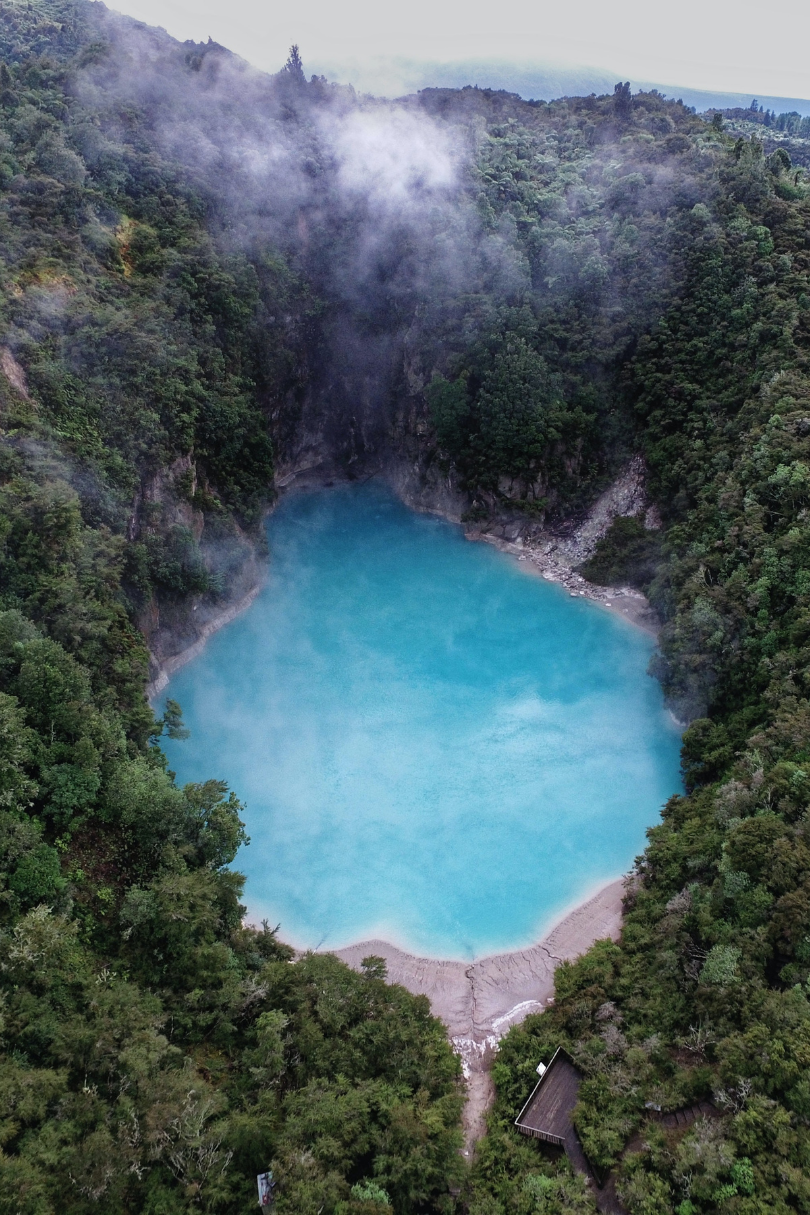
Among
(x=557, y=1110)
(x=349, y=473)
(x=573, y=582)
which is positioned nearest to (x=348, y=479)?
(x=349, y=473)

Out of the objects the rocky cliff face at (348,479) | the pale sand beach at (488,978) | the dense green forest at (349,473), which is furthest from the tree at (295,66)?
the pale sand beach at (488,978)

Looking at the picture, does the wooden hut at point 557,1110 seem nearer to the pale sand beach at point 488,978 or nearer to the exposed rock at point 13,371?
the pale sand beach at point 488,978

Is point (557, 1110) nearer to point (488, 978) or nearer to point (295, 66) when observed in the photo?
point (488, 978)

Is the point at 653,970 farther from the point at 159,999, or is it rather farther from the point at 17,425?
the point at 17,425

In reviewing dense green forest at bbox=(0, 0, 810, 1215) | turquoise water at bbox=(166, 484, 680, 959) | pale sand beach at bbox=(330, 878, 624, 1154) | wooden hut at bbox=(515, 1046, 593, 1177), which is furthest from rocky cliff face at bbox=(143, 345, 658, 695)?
wooden hut at bbox=(515, 1046, 593, 1177)

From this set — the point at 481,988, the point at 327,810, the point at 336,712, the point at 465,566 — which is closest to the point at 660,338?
the point at 465,566

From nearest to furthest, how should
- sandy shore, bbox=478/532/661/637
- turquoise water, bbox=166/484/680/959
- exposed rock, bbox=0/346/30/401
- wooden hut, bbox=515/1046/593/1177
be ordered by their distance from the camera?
1. wooden hut, bbox=515/1046/593/1177
2. turquoise water, bbox=166/484/680/959
3. exposed rock, bbox=0/346/30/401
4. sandy shore, bbox=478/532/661/637

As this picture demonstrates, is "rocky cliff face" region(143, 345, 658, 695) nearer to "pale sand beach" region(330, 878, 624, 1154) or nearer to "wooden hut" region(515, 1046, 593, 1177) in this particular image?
"pale sand beach" region(330, 878, 624, 1154)
